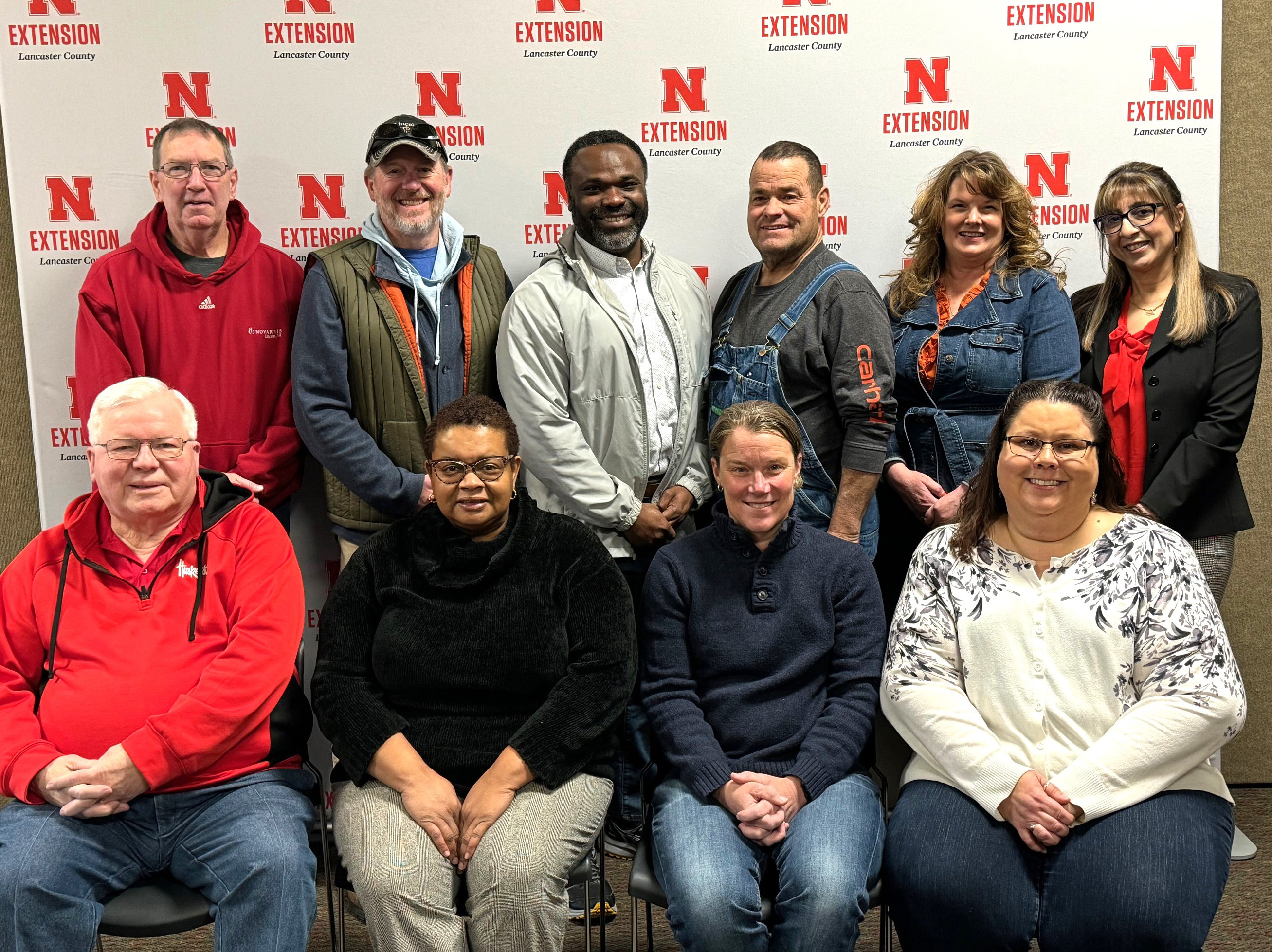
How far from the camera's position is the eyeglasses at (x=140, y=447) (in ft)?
7.07

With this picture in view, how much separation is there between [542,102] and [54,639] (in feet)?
6.23

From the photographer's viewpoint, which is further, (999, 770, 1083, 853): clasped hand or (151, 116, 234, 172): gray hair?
(151, 116, 234, 172): gray hair

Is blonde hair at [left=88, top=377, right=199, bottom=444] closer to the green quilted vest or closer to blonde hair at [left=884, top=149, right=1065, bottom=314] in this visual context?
the green quilted vest

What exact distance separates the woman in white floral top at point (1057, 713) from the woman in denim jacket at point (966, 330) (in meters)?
0.52

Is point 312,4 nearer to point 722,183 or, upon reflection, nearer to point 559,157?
point 559,157

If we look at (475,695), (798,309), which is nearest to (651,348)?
(798,309)

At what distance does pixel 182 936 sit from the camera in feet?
8.87

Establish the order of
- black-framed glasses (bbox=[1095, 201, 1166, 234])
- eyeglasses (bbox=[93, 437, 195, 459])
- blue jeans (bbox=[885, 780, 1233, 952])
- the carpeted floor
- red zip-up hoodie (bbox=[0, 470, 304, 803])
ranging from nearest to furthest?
blue jeans (bbox=[885, 780, 1233, 952]) → red zip-up hoodie (bbox=[0, 470, 304, 803]) → eyeglasses (bbox=[93, 437, 195, 459]) → the carpeted floor → black-framed glasses (bbox=[1095, 201, 1166, 234])

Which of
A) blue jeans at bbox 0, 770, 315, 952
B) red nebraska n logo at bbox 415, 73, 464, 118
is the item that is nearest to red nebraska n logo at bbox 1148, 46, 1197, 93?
red nebraska n logo at bbox 415, 73, 464, 118

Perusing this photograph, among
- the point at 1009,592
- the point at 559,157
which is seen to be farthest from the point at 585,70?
the point at 1009,592

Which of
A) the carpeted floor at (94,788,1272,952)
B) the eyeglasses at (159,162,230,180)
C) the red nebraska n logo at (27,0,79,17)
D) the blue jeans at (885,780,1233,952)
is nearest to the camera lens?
the blue jeans at (885,780,1233,952)

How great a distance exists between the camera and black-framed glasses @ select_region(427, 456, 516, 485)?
7.15 feet

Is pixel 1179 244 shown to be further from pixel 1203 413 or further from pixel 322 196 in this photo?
pixel 322 196

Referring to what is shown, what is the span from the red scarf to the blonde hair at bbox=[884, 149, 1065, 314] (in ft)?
0.81
